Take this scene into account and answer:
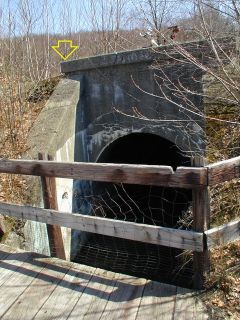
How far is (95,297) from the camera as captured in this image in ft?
10.7

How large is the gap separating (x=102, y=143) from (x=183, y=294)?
539 centimetres

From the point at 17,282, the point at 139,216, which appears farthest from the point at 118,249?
the point at 17,282

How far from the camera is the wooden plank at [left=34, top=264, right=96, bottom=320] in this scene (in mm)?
3081

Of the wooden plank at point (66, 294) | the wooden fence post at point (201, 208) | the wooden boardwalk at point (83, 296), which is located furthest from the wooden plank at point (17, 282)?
the wooden fence post at point (201, 208)

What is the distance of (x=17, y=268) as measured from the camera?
3.82 m

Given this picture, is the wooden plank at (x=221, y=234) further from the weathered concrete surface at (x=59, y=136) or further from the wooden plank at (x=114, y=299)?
the weathered concrete surface at (x=59, y=136)

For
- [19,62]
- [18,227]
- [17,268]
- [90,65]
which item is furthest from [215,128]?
[19,62]

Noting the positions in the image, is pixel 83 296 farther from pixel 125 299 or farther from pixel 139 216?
pixel 139 216

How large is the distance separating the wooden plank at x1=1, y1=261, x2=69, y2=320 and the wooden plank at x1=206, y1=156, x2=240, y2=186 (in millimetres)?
1779

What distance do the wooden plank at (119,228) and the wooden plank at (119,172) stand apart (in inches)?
15.3

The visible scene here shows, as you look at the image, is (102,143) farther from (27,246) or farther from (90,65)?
(27,246)

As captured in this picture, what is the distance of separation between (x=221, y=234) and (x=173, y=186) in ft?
1.90

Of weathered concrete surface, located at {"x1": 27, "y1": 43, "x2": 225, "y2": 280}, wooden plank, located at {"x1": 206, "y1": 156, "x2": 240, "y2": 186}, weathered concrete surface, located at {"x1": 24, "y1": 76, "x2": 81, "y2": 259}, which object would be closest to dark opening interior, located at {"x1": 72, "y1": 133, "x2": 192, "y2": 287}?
weathered concrete surface, located at {"x1": 27, "y1": 43, "x2": 225, "y2": 280}

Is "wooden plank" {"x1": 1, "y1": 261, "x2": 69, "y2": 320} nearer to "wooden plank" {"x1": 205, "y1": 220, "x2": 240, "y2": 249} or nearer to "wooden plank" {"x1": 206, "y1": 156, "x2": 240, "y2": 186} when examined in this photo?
"wooden plank" {"x1": 205, "y1": 220, "x2": 240, "y2": 249}
